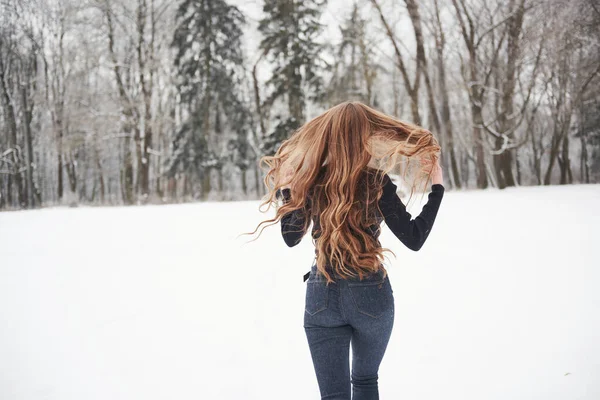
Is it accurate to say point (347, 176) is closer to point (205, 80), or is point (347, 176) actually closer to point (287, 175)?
point (287, 175)

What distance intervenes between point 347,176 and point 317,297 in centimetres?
60

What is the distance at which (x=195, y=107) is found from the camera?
2512cm

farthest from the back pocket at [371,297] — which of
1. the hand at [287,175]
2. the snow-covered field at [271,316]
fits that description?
the hand at [287,175]

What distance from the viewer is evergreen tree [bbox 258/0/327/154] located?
2331 cm

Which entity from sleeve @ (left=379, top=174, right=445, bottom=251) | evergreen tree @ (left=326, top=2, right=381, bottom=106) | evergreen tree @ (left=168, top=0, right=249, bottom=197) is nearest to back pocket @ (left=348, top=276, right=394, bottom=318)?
sleeve @ (left=379, top=174, right=445, bottom=251)

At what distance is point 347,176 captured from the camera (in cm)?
191

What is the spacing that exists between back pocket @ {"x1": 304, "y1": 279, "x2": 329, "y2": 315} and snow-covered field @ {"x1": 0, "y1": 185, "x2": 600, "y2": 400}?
25.9 inches

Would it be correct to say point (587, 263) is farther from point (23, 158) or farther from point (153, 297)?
point (23, 158)

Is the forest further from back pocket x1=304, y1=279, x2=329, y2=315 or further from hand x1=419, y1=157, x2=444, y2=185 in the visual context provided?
back pocket x1=304, y1=279, x2=329, y2=315

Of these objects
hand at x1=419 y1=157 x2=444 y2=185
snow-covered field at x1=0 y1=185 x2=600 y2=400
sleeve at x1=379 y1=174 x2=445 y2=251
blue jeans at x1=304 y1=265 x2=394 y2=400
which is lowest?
snow-covered field at x1=0 y1=185 x2=600 y2=400

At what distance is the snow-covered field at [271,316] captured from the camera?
3758mm

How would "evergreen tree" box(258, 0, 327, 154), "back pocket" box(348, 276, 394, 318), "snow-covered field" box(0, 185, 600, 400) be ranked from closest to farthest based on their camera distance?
"back pocket" box(348, 276, 394, 318), "snow-covered field" box(0, 185, 600, 400), "evergreen tree" box(258, 0, 327, 154)

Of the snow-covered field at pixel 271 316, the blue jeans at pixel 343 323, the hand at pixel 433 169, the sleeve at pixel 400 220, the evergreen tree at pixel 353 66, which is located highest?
the evergreen tree at pixel 353 66

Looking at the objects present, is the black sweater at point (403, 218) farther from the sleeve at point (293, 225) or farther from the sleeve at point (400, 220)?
the sleeve at point (293, 225)
